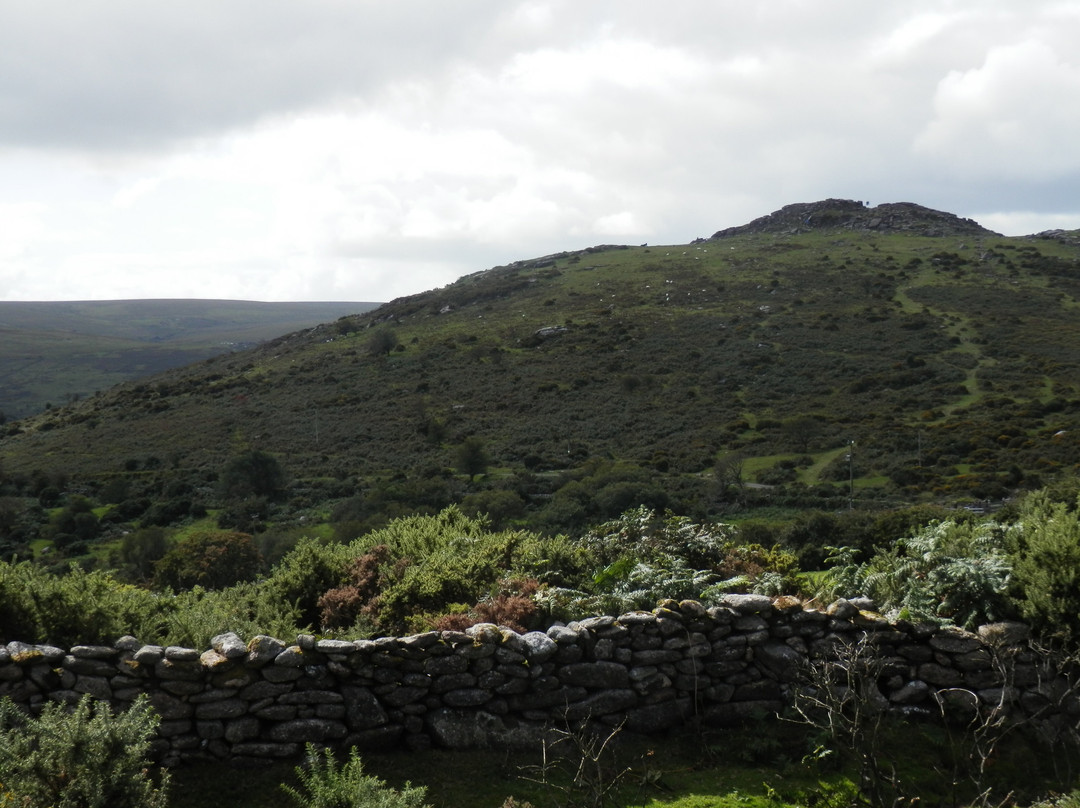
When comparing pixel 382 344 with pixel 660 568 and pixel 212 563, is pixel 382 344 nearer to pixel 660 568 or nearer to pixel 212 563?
pixel 212 563

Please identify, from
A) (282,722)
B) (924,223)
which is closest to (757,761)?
(282,722)

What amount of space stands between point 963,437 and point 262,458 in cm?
4024

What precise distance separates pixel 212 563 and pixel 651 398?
42162 millimetres

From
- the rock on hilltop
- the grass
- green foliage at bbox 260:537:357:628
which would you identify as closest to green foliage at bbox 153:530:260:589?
green foliage at bbox 260:537:357:628

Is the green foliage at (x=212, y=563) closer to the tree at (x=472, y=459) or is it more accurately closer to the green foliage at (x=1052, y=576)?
the green foliage at (x=1052, y=576)

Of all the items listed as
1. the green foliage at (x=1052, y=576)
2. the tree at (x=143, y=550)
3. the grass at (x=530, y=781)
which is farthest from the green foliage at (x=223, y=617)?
the tree at (x=143, y=550)

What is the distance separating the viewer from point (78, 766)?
4.85 metres

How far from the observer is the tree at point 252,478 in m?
43.4

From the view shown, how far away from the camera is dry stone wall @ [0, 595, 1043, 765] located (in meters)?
6.27

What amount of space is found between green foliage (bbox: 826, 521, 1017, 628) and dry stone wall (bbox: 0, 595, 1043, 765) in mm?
295

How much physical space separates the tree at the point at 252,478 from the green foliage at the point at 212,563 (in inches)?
761

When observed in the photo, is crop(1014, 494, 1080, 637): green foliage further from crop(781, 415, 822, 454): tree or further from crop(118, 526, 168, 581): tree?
crop(781, 415, 822, 454): tree

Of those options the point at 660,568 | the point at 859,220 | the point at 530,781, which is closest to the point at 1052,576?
the point at 660,568

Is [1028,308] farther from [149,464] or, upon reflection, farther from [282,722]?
[282,722]
